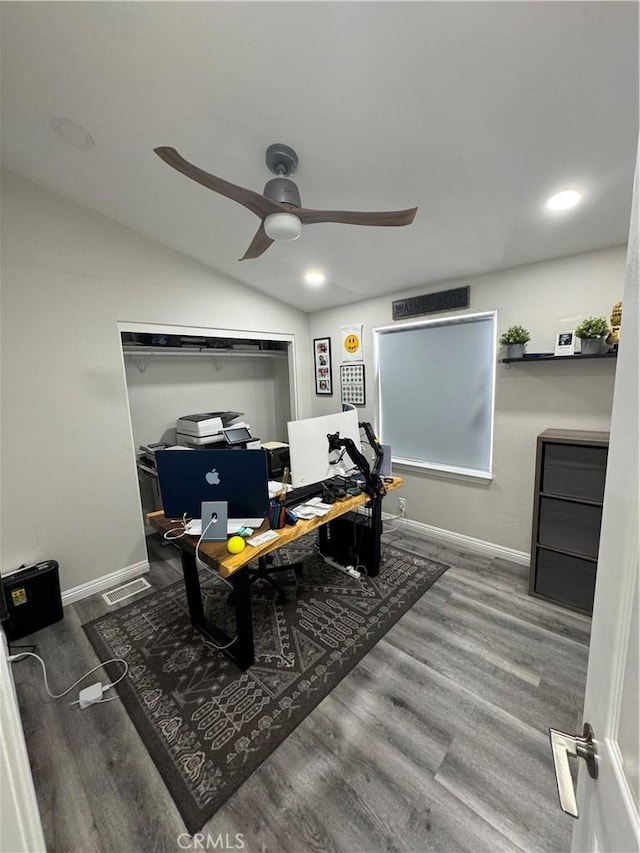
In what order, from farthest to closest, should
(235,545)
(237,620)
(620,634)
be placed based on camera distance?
(237,620)
(235,545)
(620,634)

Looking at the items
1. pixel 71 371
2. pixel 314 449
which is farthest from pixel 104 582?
pixel 314 449

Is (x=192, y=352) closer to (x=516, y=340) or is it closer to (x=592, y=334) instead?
(x=516, y=340)

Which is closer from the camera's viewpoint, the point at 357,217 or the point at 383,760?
the point at 383,760

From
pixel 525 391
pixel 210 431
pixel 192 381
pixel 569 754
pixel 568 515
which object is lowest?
pixel 568 515

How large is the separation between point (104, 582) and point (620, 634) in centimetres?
319

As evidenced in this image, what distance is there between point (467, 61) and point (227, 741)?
285 centimetres

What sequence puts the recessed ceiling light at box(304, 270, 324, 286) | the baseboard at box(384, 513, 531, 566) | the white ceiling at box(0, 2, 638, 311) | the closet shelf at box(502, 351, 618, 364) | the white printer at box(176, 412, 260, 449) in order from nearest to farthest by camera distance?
the white ceiling at box(0, 2, 638, 311) < the closet shelf at box(502, 351, 618, 364) < the baseboard at box(384, 513, 531, 566) < the recessed ceiling light at box(304, 270, 324, 286) < the white printer at box(176, 412, 260, 449)

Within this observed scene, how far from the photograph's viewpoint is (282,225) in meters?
1.51

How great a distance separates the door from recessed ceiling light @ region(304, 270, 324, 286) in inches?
104

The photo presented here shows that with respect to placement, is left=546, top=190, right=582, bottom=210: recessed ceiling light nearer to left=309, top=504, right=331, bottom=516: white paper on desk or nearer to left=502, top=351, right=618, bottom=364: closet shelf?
left=502, top=351, right=618, bottom=364: closet shelf

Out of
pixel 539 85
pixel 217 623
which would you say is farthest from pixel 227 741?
pixel 539 85

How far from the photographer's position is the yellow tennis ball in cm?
162

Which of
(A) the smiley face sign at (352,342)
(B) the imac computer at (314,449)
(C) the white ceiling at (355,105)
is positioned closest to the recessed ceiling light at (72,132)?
(C) the white ceiling at (355,105)

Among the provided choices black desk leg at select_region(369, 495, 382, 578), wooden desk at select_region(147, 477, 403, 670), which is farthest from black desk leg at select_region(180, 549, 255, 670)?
black desk leg at select_region(369, 495, 382, 578)
